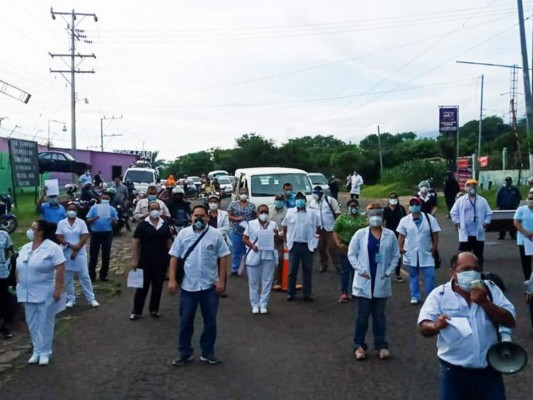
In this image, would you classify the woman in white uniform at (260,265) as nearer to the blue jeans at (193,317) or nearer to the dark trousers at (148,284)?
the dark trousers at (148,284)

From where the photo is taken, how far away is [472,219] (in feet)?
40.5

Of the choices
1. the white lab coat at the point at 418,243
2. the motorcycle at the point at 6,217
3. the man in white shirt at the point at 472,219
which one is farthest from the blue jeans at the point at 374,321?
the motorcycle at the point at 6,217

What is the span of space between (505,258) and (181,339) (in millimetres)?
9872

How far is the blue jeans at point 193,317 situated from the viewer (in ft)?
26.2

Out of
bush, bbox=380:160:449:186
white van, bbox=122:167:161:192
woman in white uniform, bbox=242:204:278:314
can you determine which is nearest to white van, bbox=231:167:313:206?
woman in white uniform, bbox=242:204:278:314

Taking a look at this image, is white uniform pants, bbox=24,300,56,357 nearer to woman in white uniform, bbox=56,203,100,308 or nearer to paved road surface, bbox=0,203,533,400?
paved road surface, bbox=0,203,533,400

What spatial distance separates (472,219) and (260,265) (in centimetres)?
399

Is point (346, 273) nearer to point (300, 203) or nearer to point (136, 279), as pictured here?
point (300, 203)

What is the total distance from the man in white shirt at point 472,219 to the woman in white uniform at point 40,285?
281 inches

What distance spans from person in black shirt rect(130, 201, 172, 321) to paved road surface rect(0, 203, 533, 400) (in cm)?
40

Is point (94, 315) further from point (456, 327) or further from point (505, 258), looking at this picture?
point (505, 258)

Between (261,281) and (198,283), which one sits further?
(261,281)

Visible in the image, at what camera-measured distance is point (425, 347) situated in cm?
845

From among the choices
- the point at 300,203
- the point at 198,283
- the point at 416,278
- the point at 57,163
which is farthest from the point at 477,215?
the point at 57,163
